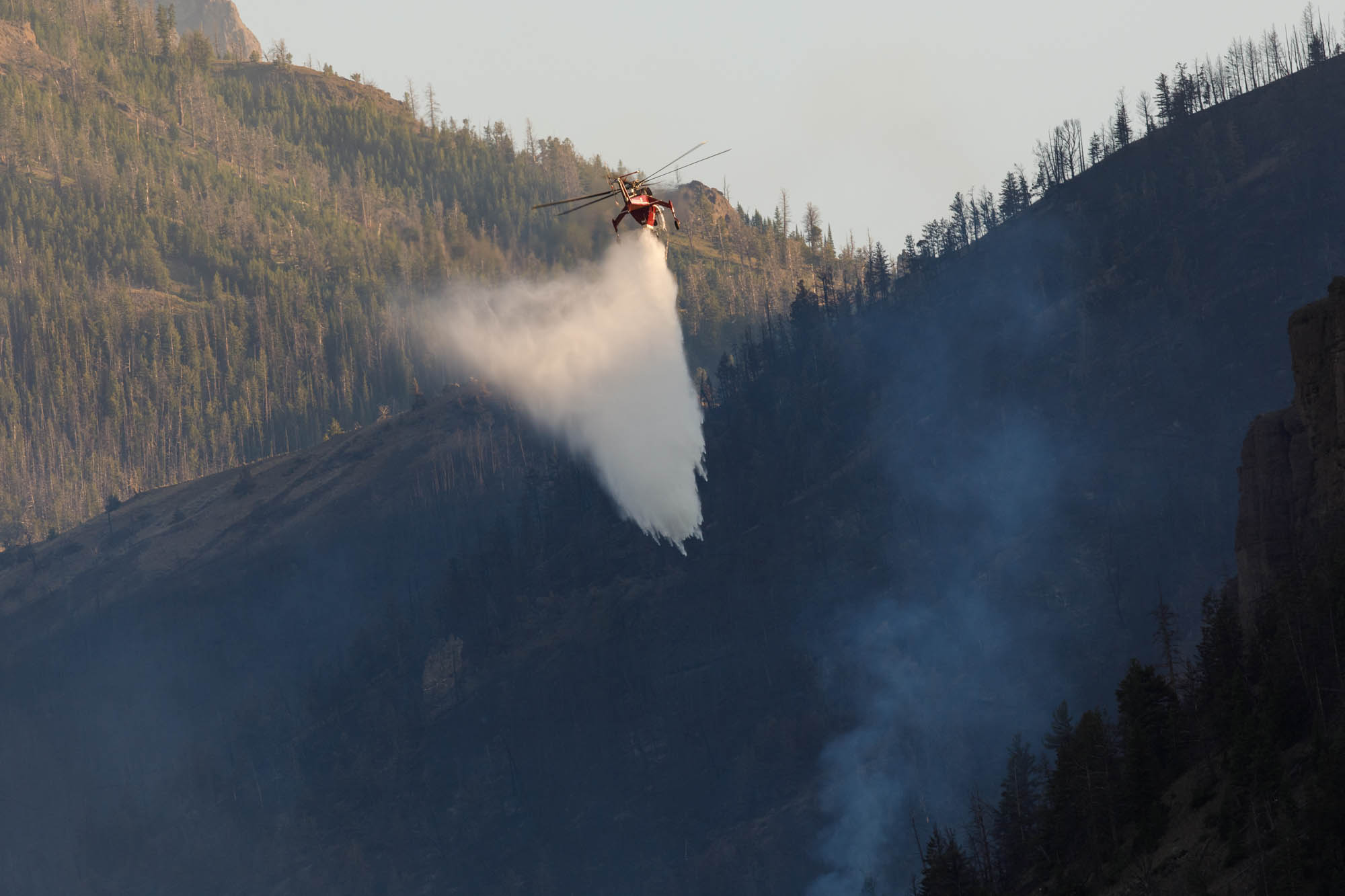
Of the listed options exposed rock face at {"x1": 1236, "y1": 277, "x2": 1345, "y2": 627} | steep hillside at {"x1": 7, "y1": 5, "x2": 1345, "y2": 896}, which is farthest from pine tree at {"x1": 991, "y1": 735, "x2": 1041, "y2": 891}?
steep hillside at {"x1": 7, "y1": 5, "x2": 1345, "y2": 896}

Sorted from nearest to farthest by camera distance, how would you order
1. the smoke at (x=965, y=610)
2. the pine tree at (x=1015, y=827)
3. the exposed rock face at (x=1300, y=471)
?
1. the exposed rock face at (x=1300, y=471)
2. the pine tree at (x=1015, y=827)
3. the smoke at (x=965, y=610)

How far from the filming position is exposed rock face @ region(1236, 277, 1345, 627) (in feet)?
272

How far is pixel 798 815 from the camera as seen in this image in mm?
145250

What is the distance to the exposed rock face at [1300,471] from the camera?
82.9m

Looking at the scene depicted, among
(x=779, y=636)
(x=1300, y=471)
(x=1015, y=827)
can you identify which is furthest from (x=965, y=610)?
(x=1300, y=471)

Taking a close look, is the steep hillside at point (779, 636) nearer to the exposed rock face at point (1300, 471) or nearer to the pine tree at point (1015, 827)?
the pine tree at point (1015, 827)

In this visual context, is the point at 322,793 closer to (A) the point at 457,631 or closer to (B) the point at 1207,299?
(A) the point at 457,631

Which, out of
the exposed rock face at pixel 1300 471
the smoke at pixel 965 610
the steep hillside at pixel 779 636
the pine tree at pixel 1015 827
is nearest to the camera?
the exposed rock face at pixel 1300 471

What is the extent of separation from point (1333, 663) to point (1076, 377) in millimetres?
99608

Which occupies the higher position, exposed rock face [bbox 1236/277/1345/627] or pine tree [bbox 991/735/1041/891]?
exposed rock face [bbox 1236/277/1345/627]

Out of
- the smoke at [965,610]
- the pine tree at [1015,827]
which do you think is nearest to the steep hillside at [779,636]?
the smoke at [965,610]

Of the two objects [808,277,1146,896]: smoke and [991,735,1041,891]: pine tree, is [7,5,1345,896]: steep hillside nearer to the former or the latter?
[808,277,1146,896]: smoke

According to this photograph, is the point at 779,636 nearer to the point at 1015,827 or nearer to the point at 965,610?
the point at 965,610

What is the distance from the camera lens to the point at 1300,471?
9081 centimetres
